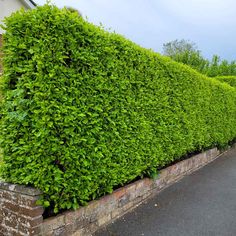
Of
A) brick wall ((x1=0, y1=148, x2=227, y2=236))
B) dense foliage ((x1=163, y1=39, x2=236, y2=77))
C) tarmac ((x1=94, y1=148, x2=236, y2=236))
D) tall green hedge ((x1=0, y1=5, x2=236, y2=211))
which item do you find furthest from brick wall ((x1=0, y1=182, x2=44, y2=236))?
dense foliage ((x1=163, y1=39, x2=236, y2=77))

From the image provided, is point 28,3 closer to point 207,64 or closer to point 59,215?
point 59,215

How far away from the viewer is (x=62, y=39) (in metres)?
2.57

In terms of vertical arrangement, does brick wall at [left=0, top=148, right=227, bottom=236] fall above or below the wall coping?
below

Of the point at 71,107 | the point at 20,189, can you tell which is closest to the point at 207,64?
the point at 71,107

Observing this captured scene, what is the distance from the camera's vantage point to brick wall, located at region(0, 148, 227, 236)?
240cm

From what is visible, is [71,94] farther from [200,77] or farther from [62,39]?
[200,77]

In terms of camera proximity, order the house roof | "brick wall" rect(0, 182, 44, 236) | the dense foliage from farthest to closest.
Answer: the dense foliage → the house roof → "brick wall" rect(0, 182, 44, 236)

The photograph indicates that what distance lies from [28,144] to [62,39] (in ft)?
3.77

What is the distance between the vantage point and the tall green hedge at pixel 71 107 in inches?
95.9

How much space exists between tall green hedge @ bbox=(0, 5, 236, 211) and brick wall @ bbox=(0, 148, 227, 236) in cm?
12

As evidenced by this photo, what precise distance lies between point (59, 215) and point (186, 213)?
2090mm

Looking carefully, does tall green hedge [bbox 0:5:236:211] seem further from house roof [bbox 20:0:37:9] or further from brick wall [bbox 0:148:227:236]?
house roof [bbox 20:0:37:9]

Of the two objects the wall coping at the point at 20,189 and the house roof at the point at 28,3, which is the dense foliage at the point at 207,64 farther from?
the wall coping at the point at 20,189

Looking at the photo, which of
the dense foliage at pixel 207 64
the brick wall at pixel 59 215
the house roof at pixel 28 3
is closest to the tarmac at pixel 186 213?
the brick wall at pixel 59 215
